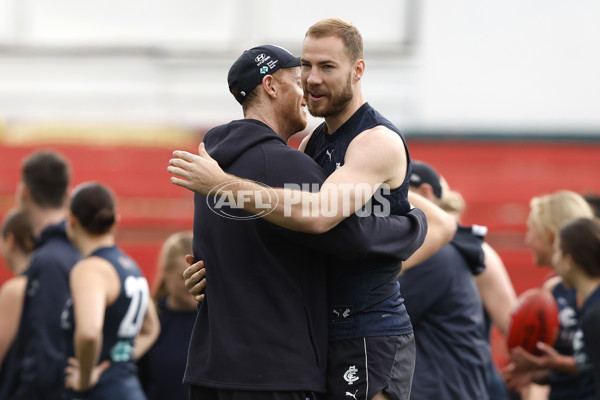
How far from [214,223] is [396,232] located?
0.61 metres

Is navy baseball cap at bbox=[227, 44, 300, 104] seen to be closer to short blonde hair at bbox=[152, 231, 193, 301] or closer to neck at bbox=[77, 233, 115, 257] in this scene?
neck at bbox=[77, 233, 115, 257]

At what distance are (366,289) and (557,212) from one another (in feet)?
8.61

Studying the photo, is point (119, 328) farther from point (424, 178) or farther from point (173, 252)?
point (424, 178)

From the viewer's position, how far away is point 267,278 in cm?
313

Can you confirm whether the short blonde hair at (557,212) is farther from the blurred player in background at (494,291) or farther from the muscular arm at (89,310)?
the muscular arm at (89,310)

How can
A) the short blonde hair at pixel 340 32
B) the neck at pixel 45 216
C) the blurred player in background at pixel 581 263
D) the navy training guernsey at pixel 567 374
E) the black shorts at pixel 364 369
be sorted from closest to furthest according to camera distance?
the black shorts at pixel 364 369 → the short blonde hair at pixel 340 32 → the blurred player in background at pixel 581 263 → the navy training guernsey at pixel 567 374 → the neck at pixel 45 216

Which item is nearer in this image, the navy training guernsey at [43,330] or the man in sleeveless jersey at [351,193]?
the man in sleeveless jersey at [351,193]

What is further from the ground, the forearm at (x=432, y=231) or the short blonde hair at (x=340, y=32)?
the short blonde hair at (x=340, y=32)

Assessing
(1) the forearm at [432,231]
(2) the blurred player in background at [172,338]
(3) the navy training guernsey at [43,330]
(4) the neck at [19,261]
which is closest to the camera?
(1) the forearm at [432,231]

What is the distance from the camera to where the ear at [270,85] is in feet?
11.0

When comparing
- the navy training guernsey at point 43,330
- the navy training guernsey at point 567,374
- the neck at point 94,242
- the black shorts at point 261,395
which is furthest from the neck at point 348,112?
the navy training guernsey at point 43,330

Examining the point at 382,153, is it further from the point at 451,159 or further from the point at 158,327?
the point at 451,159

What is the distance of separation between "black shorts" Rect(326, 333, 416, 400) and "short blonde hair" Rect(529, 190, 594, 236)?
2.50 meters

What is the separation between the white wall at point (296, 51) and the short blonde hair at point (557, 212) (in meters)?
4.03
